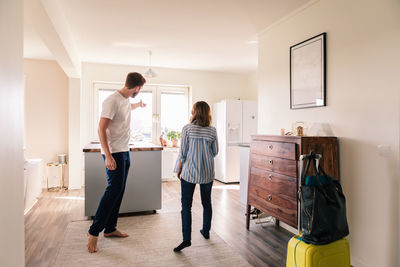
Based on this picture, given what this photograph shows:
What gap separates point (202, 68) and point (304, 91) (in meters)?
3.42

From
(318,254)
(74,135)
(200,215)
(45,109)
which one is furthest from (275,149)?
(45,109)

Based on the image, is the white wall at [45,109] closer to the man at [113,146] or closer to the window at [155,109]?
the window at [155,109]

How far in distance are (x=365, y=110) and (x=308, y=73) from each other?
2.55ft

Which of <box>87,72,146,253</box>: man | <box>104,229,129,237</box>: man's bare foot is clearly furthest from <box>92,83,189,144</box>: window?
<box>87,72,146,253</box>: man

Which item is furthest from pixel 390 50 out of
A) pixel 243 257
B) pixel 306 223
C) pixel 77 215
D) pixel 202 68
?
pixel 202 68

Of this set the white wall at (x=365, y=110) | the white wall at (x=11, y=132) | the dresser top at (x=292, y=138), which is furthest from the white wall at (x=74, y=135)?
the white wall at (x=365, y=110)

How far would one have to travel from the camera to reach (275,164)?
8.76ft

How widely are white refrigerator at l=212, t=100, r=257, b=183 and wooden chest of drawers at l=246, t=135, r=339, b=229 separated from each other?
8.56 ft

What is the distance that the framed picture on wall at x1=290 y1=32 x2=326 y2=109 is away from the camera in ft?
8.59

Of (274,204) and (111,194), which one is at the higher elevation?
(111,194)

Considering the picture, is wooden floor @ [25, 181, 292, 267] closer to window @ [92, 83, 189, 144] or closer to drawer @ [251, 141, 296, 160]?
drawer @ [251, 141, 296, 160]

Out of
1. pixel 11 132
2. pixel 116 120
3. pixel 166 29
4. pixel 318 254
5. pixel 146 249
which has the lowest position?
pixel 146 249

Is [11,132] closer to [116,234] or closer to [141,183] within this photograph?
[116,234]

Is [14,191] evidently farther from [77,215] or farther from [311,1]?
[311,1]
